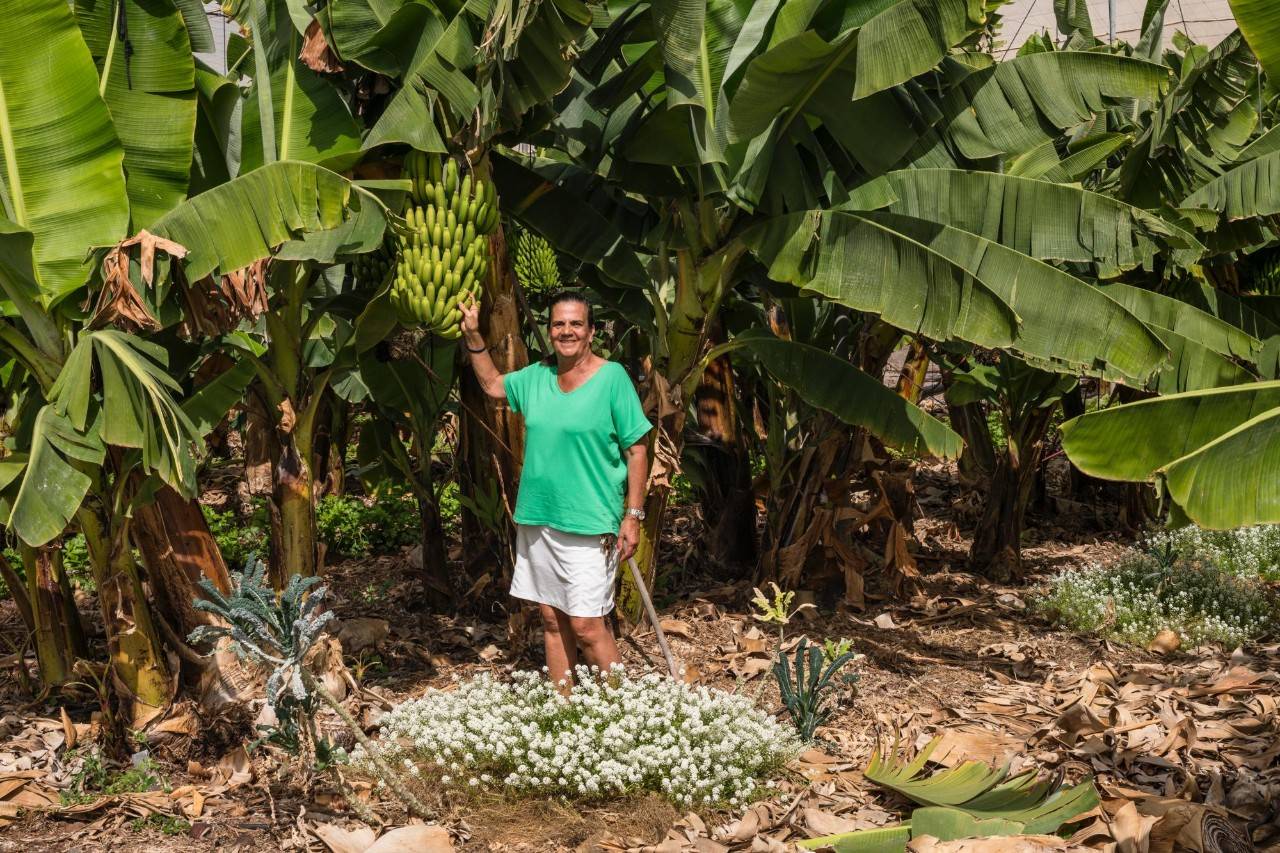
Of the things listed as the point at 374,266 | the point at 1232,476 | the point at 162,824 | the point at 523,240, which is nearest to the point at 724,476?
the point at 523,240

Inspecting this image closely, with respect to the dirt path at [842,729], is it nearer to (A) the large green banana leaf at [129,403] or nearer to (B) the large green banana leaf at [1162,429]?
(B) the large green banana leaf at [1162,429]

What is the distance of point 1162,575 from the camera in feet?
20.6

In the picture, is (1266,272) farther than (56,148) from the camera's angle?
Yes

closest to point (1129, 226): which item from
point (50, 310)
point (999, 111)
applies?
point (999, 111)

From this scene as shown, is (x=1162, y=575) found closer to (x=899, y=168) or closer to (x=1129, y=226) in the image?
(x=1129, y=226)

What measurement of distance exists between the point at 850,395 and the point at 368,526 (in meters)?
3.86

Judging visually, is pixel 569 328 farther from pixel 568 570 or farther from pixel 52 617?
pixel 52 617

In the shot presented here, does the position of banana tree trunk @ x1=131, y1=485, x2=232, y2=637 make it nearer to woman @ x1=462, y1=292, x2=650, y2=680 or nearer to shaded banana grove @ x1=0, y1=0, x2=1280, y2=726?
shaded banana grove @ x1=0, y1=0, x2=1280, y2=726

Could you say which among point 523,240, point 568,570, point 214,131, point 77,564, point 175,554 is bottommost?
point 77,564

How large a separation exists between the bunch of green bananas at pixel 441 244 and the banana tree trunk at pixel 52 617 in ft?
6.61

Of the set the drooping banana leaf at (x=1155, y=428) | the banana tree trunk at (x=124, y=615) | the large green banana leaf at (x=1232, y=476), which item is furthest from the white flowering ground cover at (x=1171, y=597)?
the banana tree trunk at (x=124, y=615)

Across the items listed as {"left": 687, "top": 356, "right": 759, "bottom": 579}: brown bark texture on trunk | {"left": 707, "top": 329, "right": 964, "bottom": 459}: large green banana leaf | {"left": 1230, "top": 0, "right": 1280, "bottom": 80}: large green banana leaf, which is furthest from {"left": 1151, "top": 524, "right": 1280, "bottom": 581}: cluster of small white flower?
{"left": 1230, "top": 0, "right": 1280, "bottom": 80}: large green banana leaf

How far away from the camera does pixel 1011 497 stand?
23.7ft

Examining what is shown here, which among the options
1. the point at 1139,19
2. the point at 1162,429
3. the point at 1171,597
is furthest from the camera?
the point at 1139,19
